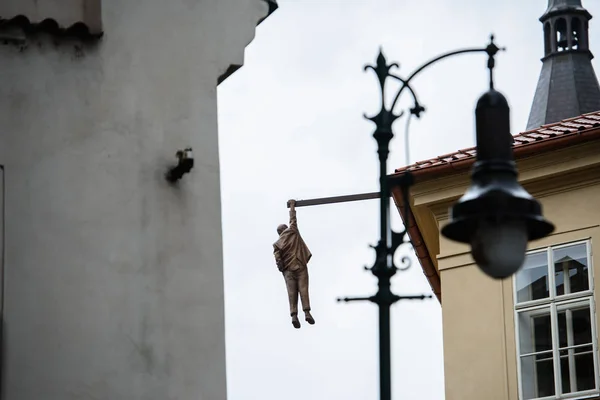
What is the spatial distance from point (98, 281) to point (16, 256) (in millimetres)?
669

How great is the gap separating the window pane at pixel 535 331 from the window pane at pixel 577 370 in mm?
326

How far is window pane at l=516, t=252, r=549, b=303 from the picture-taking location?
2203cm

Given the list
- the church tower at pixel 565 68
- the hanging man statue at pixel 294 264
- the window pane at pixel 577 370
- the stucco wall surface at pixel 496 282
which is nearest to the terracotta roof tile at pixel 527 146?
the stucco wall surface at pixel 496 282

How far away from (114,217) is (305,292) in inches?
142

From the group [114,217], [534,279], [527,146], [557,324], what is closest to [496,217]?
[114,217]

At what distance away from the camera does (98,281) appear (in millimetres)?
13680

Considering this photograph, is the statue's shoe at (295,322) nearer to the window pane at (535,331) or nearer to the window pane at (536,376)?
the window pane at (536,376)

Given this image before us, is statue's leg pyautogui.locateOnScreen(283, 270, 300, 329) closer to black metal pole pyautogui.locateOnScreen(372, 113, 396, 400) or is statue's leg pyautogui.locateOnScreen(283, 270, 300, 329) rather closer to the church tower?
black metal pole pyautogui.locateOnScreen(372, 113, 396, 400)

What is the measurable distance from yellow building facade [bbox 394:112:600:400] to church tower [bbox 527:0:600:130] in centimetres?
4316

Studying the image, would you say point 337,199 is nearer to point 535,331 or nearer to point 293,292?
point 293,292

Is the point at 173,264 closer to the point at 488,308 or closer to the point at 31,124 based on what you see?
the point at 31,124

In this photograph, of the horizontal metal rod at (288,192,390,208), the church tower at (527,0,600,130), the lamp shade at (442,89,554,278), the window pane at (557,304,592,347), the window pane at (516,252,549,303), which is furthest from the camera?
the church tower at (527,0,600,130)

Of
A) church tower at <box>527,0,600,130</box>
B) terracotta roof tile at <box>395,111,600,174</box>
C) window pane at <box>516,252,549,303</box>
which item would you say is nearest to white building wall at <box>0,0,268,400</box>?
terracotta roof tile at <box>395,111,600,174</box>

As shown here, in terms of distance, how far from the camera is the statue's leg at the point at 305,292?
1703 cm
